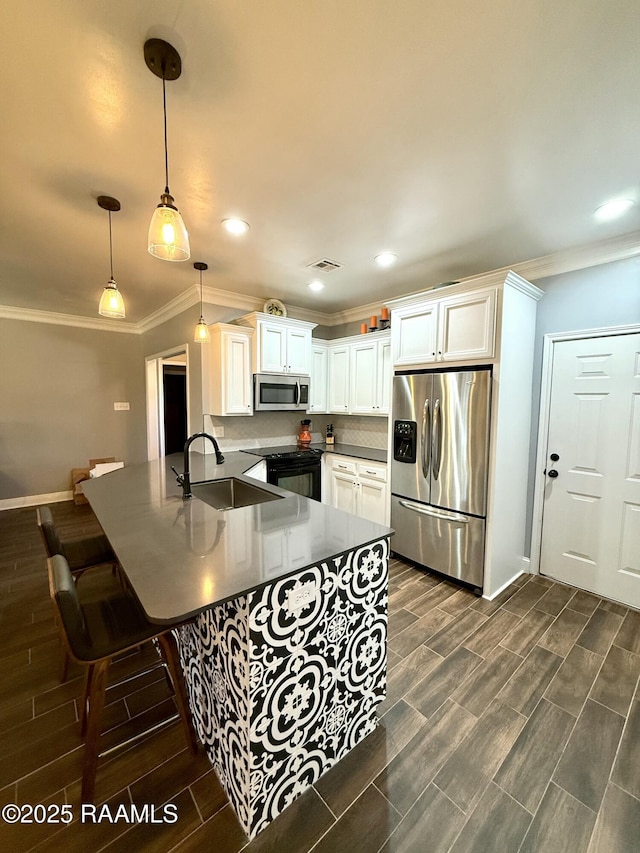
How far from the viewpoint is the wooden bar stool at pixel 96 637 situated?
114cm

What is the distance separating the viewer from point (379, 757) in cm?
146

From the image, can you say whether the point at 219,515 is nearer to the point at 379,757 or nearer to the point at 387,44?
the point at 379,757

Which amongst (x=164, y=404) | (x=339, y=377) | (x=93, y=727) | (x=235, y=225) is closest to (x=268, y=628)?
(x=93, y=727)

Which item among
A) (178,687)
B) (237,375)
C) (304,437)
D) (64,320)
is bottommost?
(178,687)

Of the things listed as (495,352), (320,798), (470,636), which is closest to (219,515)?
(320,798)

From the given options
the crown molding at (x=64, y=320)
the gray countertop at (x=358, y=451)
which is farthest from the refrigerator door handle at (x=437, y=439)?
the crown molding at (x=64, y=320)

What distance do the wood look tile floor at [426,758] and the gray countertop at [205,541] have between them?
0.95 metres

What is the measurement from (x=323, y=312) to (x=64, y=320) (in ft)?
12.8

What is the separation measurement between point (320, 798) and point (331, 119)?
2764 mm

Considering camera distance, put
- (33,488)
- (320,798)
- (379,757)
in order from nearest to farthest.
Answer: (320,798) < (379,757) < (33,488)

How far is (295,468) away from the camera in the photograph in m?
3.84

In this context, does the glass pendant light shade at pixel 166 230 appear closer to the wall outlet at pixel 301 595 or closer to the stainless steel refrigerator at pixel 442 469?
the wall outlet at pixel 301 595

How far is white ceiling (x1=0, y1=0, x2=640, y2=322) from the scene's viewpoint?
109 centimetres

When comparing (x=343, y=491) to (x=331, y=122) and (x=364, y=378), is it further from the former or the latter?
(x=331, y=122)
